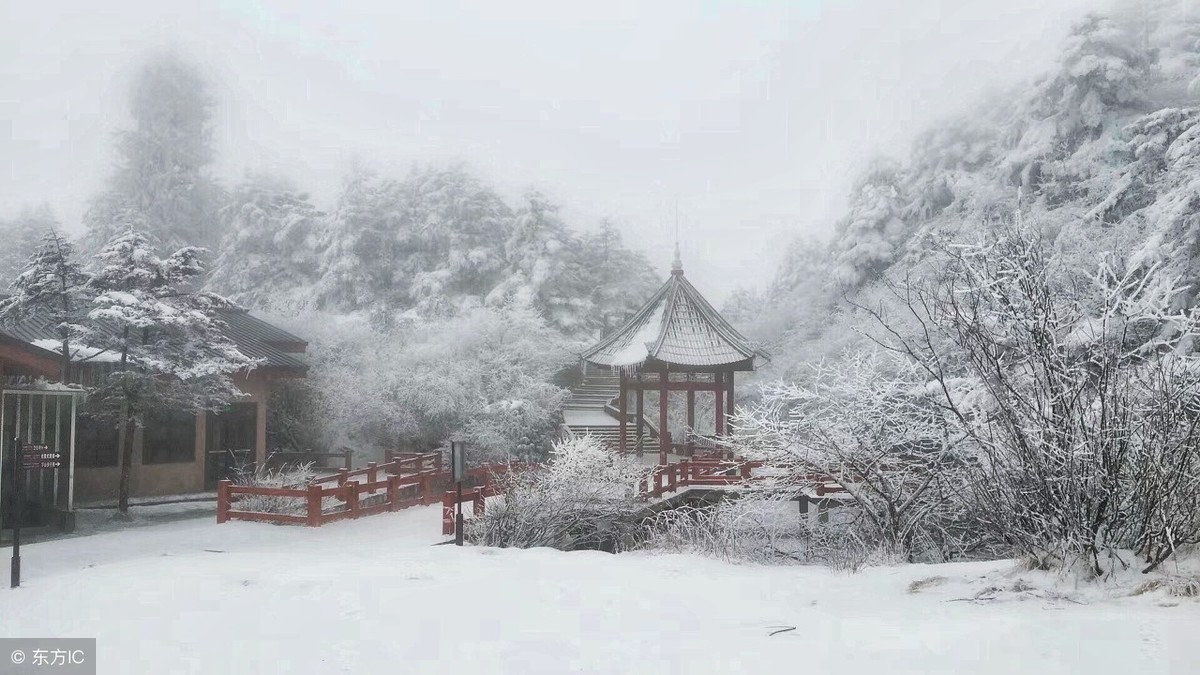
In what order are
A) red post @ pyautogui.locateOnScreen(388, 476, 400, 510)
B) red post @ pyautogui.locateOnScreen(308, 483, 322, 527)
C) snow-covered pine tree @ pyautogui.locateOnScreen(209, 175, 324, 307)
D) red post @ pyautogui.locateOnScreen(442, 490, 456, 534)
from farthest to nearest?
snow-covered pine tree @ pyautogui.locateOnScreen(209, 175, 324, 307)
red post @ pyautogui.locateOnScreen(388, 476, 400, 510)
red post @ pyautogui.locateOnScreen(308, 483, 322, 527)
red post @ pyautogui.locateOnScreen(442, 490, 456, 534)

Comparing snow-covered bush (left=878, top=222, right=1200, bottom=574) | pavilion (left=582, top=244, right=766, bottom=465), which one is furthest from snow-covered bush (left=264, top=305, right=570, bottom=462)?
snow-covered bush (left=878, top=222, right=1200, bottom=574)

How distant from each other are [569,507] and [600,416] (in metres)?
7.07


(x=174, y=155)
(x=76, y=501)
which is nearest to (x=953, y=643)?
(x=76, y=501)

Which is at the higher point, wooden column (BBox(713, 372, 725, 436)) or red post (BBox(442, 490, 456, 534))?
wooden column (BBox(713, 372, 725, 436))

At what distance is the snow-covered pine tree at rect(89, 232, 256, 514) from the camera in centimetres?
774

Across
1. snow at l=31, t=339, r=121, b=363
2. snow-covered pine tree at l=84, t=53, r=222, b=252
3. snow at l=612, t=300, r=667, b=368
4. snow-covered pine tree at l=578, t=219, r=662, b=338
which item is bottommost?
snow at l=31, t=339, r=121, b=363

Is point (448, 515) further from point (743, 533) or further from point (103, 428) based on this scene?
point (103, 428)

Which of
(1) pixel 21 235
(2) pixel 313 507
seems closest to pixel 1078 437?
(2) pixel 313 507

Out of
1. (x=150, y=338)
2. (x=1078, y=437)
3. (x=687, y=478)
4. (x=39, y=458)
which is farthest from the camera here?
(x=687, y=478)

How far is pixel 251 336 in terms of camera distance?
10656 mm

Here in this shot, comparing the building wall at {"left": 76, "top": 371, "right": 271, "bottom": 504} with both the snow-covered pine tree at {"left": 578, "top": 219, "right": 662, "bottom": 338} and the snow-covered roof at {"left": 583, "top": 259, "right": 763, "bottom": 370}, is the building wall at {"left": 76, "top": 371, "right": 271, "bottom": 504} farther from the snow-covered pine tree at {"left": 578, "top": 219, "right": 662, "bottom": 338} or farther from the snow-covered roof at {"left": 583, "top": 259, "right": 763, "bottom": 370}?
the snow-covered pine tree at {"left": 578, "top": 219, "right": 662, "bottom": 338}

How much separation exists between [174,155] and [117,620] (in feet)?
47.2

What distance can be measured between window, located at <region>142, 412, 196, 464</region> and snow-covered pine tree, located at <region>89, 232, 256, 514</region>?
119 centimetres

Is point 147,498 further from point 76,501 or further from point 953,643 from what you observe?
point 953,643
